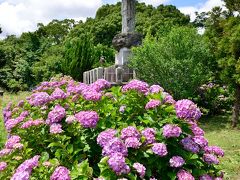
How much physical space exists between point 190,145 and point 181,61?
8.11 m

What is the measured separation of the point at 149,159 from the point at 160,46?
8.86 metres

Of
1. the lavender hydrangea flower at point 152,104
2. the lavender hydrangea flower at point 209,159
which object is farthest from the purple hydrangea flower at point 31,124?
the lavender hydrangea flower at point 209,159

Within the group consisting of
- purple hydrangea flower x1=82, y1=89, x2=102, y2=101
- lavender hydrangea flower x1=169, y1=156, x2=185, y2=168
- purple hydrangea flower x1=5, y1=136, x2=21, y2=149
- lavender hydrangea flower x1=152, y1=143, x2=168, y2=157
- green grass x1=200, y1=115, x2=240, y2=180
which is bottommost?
green grass x1=200, y1=115, x2=240, y2=180

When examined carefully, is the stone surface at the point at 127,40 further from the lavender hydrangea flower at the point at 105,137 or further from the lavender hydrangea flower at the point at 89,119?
the lavender hydrangea flower at the point at 105,137

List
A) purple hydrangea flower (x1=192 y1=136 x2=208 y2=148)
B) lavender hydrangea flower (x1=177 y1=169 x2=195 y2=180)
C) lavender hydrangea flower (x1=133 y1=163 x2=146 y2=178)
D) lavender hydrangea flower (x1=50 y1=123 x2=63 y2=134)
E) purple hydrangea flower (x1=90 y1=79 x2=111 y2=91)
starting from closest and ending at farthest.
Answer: lavender hydrangea flower (x1=133 y1=163 x2=146 y2=178) → lavender hydrangea flower (x1=177 y1=169 x2=195 y2=180) → lavender hydrangea flower (x1=50 y1=123 x2=63 y2=134) → purple hydrangea flower (x1=192 y1=136 x2=208 y2=148) → purple hydrangea flower (x1=90 y1=79 x2=111 y2=91)

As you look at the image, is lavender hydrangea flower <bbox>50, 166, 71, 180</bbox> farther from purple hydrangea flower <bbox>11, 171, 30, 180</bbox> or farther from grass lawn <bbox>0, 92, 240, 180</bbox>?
grass lawn <bbox>0, 92, 240, 180</bbox>

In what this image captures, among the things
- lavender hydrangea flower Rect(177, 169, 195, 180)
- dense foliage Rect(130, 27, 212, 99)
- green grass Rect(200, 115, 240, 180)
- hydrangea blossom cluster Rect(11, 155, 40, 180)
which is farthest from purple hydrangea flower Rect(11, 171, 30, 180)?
dense foliage Rect(130, 27, 212, 99)

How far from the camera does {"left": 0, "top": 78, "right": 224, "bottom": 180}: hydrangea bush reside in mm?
2793

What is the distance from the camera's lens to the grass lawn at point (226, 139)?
6.32m

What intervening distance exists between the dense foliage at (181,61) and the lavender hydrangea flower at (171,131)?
8.02 meters

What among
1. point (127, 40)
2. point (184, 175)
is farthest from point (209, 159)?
point (127, 40)

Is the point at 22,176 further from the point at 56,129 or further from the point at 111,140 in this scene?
the point at 111,140

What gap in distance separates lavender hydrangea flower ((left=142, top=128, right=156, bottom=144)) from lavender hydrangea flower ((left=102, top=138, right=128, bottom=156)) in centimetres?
22

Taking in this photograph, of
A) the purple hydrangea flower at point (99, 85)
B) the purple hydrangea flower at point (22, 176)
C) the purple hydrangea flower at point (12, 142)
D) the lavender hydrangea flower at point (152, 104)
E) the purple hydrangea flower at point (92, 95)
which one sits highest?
the purple hydrangea flower at point (99, 85)
